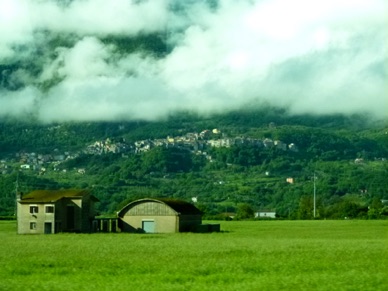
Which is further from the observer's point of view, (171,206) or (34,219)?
(171,206)

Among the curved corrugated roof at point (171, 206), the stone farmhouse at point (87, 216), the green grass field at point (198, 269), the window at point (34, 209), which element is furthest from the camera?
the curved corrugated roof at point (171, 206)

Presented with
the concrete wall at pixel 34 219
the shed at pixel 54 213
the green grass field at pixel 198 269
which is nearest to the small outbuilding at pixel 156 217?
the shed at pixel 54 213

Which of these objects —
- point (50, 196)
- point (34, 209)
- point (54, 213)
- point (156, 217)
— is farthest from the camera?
point (156, 217)

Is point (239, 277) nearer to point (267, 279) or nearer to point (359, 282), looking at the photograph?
point (267, 279)

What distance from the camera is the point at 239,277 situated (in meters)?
30.9

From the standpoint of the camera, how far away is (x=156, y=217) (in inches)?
3482

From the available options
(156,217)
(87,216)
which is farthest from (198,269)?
(156,217)

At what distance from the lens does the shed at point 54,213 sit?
276 feet

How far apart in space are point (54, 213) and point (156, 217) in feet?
38.1

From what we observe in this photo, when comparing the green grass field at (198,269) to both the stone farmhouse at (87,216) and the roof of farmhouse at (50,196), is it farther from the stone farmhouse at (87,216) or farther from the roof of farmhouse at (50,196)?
the roof of farmhouse at (50,196)

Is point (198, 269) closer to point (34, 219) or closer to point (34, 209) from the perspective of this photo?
point (34, 219)

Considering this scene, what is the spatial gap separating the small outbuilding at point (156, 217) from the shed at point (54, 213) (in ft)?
15.0

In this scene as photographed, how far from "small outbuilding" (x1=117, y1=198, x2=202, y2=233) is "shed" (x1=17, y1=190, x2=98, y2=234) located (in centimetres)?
456

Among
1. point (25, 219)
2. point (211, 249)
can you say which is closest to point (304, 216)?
point (25, 219)
